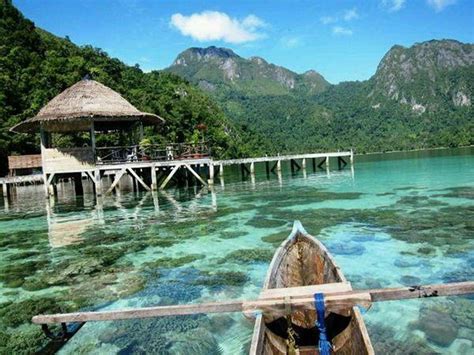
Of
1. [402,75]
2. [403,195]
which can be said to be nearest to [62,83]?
[403,195]

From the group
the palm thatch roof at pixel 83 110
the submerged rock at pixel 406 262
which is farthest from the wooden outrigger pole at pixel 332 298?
the palm thatch roof at pixel 83 110

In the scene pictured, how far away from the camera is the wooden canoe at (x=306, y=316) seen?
3459mm

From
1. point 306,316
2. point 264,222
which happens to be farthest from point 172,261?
point 306,316

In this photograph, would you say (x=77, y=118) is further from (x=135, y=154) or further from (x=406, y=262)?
(x=406, y=262)

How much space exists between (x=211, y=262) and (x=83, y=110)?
13387 mm

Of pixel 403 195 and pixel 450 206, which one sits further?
pixel 403 195

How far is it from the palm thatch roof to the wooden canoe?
15530 mm

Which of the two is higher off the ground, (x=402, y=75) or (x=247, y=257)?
(x=402, y=75)

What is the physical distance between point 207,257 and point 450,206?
891 centimetres

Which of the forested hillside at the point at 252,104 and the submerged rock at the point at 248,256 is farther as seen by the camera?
the forested hillside at the point at 252,104

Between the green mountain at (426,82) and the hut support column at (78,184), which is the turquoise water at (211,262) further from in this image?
the green mountain at (426,82)

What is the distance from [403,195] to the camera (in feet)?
57.1

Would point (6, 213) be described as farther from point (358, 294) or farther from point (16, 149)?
point (358, 294)

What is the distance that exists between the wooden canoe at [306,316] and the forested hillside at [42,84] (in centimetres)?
2913
